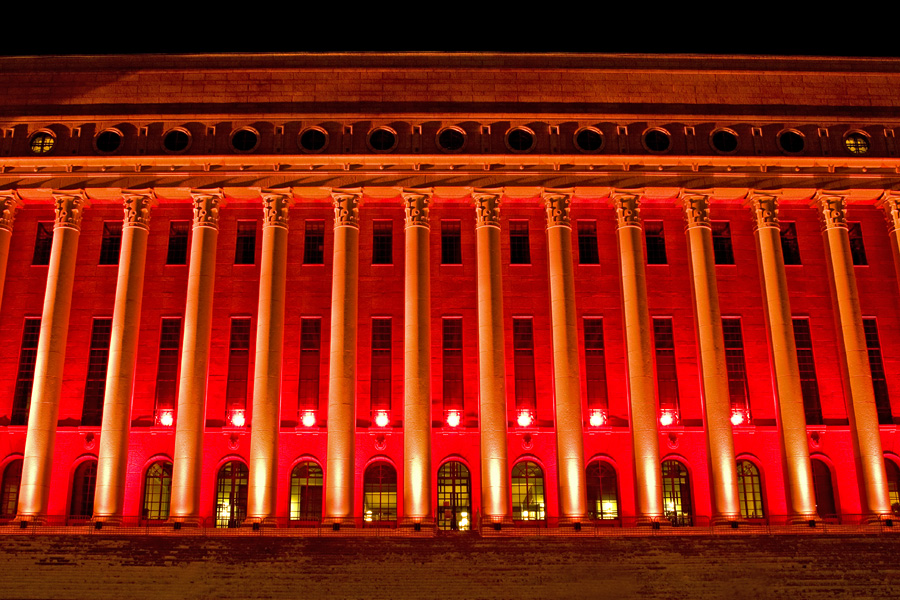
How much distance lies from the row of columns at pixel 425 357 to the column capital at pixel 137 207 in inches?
2.7

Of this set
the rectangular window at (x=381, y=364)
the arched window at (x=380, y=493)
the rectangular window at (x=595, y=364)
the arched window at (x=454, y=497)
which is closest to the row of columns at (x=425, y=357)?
the rectangular window at (x=595, y=364)

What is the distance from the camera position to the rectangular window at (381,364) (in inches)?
1897

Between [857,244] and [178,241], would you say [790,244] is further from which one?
[178,241]

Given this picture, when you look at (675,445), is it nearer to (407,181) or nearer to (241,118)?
(407,181)

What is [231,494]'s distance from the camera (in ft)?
153

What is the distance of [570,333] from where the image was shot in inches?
1832

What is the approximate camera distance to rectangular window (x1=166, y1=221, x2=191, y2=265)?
1994 inches

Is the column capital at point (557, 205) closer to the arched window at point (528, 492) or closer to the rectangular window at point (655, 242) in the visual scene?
the rectangular window at point (655, 242)

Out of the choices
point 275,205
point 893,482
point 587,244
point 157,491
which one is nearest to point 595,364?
point 587,244

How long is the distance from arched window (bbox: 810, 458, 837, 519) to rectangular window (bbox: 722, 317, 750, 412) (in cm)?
441

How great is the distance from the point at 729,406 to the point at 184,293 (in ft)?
89.4

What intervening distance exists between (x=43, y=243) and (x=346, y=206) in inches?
638

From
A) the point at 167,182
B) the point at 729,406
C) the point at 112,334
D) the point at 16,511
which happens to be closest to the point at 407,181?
the point at 167,182

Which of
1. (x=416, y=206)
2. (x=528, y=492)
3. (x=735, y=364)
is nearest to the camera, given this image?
(x=528, y=492)
